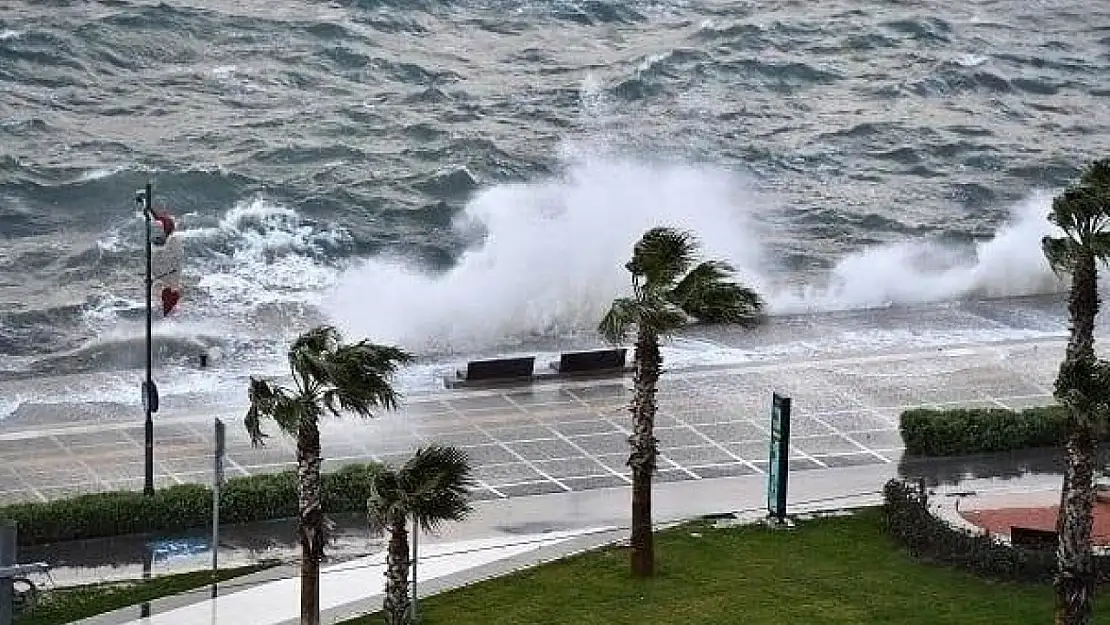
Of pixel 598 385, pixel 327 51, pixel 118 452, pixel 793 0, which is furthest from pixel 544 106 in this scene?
pixel 118 452

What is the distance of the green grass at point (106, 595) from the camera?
32.4 m

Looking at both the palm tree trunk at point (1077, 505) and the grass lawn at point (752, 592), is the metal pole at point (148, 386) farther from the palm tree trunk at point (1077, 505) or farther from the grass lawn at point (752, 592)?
the palm tree trunk at point (1077, 505)

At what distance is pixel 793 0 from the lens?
358ft

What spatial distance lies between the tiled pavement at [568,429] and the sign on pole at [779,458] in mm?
3983

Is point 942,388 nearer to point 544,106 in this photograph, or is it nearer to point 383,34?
point 544,106

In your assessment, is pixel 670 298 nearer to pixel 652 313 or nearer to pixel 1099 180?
pixel 652 313

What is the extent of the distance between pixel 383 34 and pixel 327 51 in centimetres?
489

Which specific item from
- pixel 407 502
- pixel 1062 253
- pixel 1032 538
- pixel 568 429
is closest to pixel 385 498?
pixel 407 502

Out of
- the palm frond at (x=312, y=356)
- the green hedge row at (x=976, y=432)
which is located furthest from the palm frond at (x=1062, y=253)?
the palm frond at (x=312, y=356)

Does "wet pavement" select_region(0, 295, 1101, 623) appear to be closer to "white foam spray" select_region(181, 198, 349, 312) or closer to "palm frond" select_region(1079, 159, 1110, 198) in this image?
"palm frond" select_region(1079, 159, 1110, 198)

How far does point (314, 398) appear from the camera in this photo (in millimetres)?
29344

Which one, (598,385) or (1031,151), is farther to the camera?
(1031,151)

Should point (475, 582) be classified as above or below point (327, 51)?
below

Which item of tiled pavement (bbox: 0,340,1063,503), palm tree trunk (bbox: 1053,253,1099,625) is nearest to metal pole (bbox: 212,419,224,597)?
tiled pavement (bbox: 0,340,1063,503)
